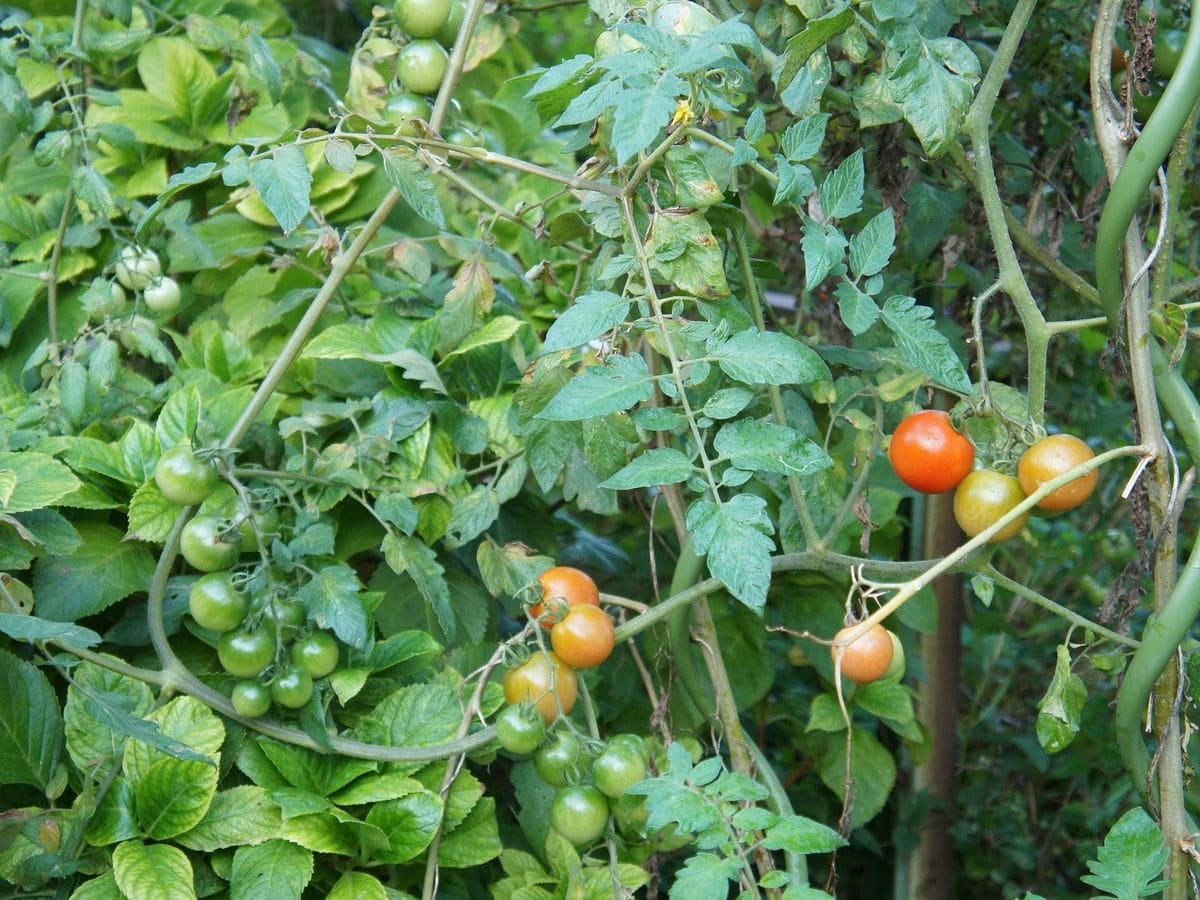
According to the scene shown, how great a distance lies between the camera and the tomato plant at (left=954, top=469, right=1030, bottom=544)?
0.88m

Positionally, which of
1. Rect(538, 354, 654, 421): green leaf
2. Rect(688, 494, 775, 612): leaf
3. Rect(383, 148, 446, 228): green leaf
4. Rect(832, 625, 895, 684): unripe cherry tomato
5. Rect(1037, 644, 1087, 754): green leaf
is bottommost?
Rect(1037, 644, 1087, 754): green leaf

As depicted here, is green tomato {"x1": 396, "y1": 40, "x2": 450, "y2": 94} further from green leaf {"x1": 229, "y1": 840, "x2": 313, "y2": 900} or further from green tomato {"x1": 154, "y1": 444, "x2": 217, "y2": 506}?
green leaf {"x1": 229, "y1": 840, "x2": 313, "y2": 900}

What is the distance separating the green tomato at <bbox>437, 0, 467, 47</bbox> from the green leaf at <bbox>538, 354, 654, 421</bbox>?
493 millimetres

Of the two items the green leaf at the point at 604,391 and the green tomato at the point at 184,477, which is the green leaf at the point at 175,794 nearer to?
the green tomato at the point at 184,477

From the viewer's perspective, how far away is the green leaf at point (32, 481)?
972 mm

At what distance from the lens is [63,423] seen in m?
1.15

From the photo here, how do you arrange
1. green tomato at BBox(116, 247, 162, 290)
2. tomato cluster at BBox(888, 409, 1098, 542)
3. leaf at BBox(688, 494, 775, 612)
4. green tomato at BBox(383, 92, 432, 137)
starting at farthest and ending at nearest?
green tomato at BBox(116, 247, 162, 290), green tomato at BBox(383, 92, 432, 137), tomato cluster at BBox(888, 409, 1098, 542), leaf at BBox(688, 494, 775, 612)

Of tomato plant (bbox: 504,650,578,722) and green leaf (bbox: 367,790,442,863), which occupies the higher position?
tomato plant (bbox: 504,650,578,722)

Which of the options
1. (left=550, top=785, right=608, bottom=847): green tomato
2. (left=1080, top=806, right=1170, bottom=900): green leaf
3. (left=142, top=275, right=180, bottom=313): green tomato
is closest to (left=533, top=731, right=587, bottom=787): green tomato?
(left=550, top=785, right=608, bottom=847): green tomato

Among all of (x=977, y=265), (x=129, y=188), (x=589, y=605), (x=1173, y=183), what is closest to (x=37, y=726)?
(x=589, y=605)

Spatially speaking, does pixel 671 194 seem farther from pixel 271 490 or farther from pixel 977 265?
pixel 977 265

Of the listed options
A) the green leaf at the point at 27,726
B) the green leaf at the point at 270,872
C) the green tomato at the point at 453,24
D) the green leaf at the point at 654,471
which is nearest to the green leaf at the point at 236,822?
the green leaf at the point at 270,872

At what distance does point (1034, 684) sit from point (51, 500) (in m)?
Result: 1.97

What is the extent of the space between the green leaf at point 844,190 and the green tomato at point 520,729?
0.45 meters
